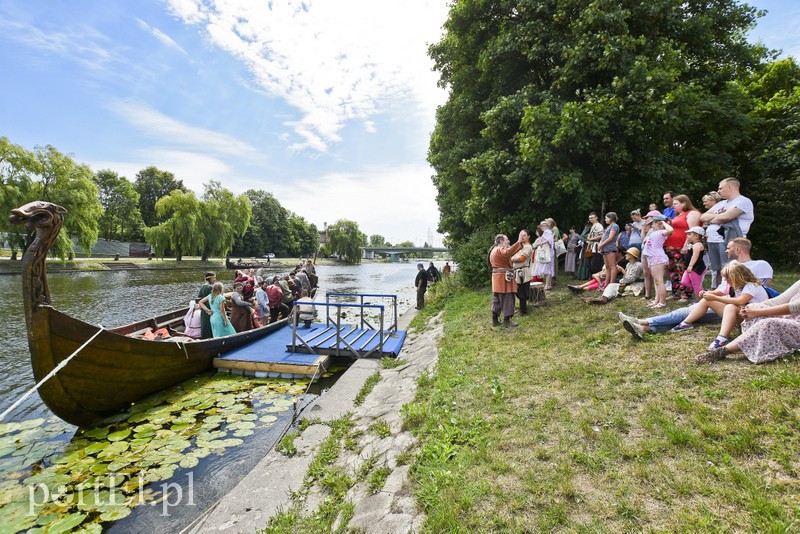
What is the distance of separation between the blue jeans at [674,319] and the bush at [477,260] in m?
7.63

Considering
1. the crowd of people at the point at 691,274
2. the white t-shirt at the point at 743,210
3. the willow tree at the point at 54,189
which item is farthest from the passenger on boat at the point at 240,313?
the willow tree at the point at 54,189

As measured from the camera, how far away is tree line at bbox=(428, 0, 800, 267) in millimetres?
8898

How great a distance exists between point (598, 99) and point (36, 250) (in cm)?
1159

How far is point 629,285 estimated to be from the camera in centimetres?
773

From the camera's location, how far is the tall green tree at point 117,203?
182 feet

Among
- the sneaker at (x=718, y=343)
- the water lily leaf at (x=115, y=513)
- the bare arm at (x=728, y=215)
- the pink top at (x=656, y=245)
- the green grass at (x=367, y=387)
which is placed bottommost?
the water lily leaf at (x=115, y=513)

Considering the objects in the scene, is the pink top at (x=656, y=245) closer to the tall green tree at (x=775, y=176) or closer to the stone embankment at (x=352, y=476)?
the stone embankment at (x=352, y=476)

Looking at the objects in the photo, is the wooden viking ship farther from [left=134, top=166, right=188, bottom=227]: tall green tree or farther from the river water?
[left=134, top=166, right=188, bottom=227]: tall green tree

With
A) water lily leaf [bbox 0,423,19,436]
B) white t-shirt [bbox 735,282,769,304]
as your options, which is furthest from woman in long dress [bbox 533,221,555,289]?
water lily leaf [bbox 0,423,19,436]

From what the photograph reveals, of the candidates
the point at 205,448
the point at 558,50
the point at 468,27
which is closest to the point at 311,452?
the point at 205,448

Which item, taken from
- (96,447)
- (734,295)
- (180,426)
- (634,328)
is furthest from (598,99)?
(96,447)

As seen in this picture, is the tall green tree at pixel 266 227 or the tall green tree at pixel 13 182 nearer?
the tall green tree at pixel 13 182

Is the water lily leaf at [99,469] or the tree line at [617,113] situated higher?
the tree line at [617,113]

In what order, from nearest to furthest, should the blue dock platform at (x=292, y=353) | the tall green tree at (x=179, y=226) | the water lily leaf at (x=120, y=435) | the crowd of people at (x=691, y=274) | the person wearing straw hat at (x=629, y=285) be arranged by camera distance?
the crowd of people at (x=691, y=274) → the water lily leaf at (x=120, y=435) → the person wearing straw hat at (x=629, y=285) → the blue dock platform at (x=292, y=353) → the tall green tree at (x=179, y=226)
